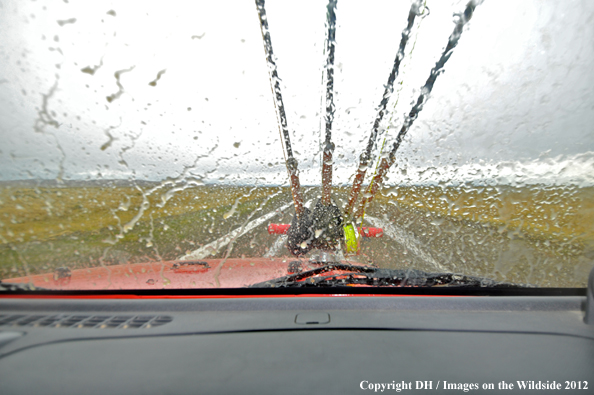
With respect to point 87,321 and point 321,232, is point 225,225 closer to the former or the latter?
point 321,232

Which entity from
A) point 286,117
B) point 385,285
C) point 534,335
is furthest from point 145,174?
point 534,335

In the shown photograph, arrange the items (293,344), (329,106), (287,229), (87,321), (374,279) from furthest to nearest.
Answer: (287,229), (329,106), (374,279), (87,321), (293,344)

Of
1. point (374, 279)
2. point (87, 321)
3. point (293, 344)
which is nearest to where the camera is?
point (293, 344)

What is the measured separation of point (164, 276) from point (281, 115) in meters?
1.69

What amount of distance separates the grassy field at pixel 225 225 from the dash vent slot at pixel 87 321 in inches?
15.3

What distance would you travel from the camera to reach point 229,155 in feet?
8.06

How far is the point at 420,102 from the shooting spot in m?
2.52

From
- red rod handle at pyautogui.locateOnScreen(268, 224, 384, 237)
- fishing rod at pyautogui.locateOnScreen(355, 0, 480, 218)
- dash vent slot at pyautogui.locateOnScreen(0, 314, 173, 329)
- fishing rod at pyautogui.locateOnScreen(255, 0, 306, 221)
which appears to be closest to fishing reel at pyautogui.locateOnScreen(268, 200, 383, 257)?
red rod handle at pyautogui.locateOnScreen(268, 224, 384, 237)

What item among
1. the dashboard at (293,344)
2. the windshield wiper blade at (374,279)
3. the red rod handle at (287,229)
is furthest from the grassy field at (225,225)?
the dashboard at (293,344)

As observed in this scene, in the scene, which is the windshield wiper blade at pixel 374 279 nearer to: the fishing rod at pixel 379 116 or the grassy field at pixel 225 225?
the grassy field at pixel 225 225

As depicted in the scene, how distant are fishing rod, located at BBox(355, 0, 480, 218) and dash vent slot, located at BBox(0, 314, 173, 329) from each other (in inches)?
76.0

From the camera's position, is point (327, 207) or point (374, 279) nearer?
point (374, 279)

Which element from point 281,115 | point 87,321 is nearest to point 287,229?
point 281,115

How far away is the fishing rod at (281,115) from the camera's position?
2.19 meters
